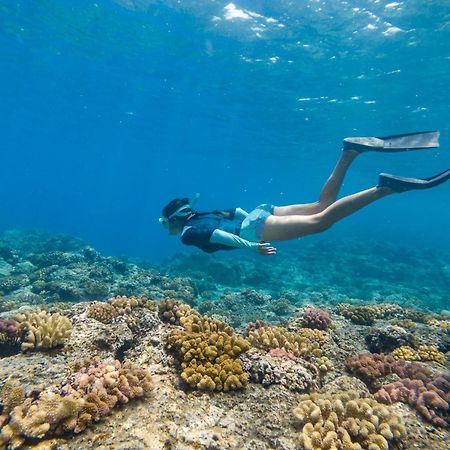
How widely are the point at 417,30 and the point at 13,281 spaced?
80.4 feet

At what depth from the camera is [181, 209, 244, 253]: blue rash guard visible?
6.68 metres

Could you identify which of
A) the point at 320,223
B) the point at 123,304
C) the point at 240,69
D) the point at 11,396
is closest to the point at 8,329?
the point at 11,396

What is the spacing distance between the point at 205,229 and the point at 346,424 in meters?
4.16

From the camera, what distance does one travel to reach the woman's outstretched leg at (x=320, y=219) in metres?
6.42

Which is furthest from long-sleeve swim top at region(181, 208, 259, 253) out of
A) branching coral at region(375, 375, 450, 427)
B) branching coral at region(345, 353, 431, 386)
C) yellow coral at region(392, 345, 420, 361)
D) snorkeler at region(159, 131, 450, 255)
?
yellow coral at region(392, 345, 420, 361)

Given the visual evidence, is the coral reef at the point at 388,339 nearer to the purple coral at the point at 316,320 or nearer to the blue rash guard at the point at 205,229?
the purple coral at the point at 316,320

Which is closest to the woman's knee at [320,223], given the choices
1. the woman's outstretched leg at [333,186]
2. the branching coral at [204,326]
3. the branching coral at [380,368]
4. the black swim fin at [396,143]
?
the woman's outstretched leg at [333,186]

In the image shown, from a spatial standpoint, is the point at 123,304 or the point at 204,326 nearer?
the point at 204,326

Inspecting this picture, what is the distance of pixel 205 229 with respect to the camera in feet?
22.0

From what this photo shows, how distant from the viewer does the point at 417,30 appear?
56.6ft

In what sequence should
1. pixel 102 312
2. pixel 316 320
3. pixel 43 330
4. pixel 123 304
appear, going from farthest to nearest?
pixel 316 320, pixel 123 304, pixel 102 312, pixel 43 330

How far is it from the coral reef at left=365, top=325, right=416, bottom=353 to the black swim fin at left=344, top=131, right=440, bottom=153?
408 centimetres

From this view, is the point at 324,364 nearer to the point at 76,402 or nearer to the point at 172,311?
the point at 172,311

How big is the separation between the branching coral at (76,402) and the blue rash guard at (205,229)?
2.89 m
